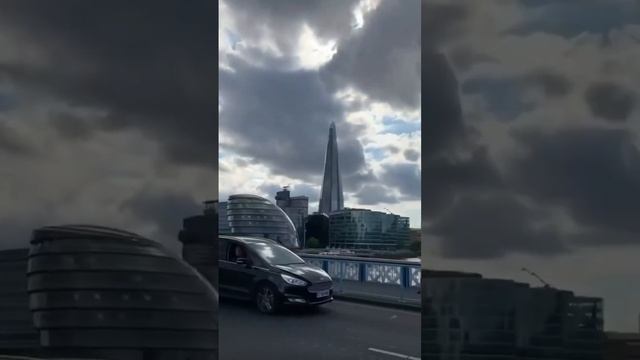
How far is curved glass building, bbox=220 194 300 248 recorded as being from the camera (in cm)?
345

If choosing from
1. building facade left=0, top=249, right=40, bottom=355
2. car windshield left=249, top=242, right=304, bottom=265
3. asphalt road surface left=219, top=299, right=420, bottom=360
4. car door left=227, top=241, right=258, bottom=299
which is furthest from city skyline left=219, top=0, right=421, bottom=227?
building facade left=0, top=249, right=40, bottom=355

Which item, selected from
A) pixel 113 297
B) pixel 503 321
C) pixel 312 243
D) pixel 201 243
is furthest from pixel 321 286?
pixel 113 297

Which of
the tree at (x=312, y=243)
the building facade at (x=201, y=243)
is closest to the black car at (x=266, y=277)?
the tree at (x=312, y=243)

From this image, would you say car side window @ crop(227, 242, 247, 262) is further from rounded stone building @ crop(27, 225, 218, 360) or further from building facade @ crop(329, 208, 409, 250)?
building facade @ crop(329, 208, 409, 250)

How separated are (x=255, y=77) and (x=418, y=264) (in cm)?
151

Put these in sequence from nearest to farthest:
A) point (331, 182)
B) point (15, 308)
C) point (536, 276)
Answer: point (536, 276), point (15, 308), point (331, 182)

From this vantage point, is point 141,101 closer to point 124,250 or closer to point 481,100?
point 124,250

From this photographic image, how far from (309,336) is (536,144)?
167 cm

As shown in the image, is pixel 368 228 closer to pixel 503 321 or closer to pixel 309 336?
pixel 309 336

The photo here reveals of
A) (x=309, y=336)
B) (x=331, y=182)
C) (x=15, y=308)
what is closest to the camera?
(x=15, y=308)

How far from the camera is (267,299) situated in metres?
3.38

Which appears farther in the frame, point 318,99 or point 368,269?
point 368,269

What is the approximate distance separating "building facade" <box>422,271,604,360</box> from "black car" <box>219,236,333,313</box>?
0.71 metres

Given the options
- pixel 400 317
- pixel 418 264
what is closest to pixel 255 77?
pixel 418 264
